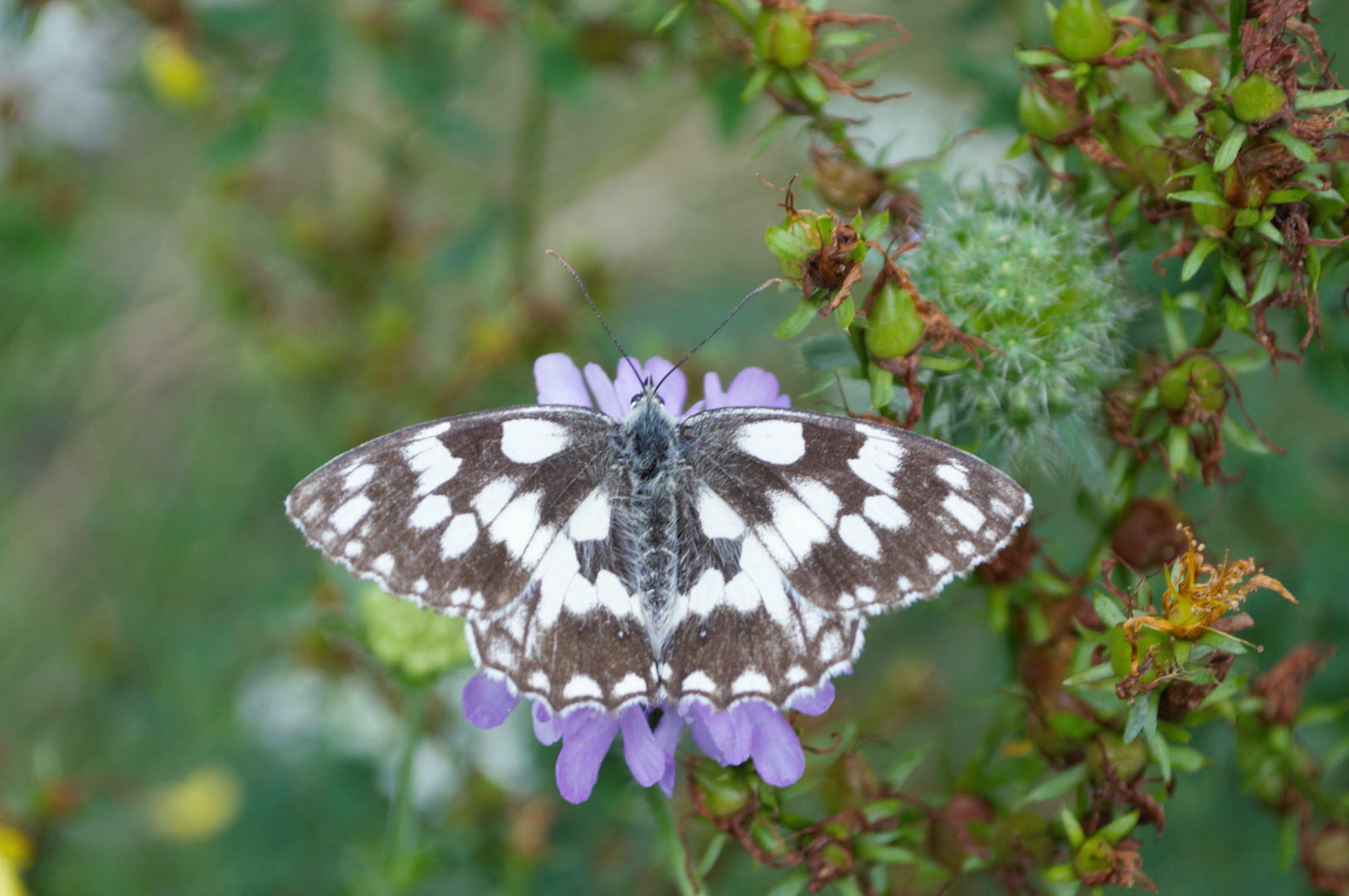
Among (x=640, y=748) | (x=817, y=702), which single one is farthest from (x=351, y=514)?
(x=817, y=702)

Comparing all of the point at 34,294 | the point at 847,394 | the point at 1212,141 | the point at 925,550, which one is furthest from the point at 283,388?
the point at 1212,141

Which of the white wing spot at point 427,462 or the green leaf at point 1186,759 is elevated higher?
the white wing spot at point 427,462

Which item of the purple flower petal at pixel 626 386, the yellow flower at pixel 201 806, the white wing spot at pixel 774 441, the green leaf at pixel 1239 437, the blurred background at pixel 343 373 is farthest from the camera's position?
the yellow flower at pixel 201 806

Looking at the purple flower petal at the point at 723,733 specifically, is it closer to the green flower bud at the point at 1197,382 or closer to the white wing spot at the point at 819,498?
the white wing spot at the point at 819,498

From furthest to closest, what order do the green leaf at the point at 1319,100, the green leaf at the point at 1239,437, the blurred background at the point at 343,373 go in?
1. the blurred background at the point at 343,373
2. the green leaf at the point at 1239,437
3. the green leaf at the point at 1319,100

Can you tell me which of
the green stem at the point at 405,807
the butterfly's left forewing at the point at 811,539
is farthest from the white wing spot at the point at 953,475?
the green stem at the point at 405,807

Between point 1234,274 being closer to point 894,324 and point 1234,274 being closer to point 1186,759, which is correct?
point 894,324

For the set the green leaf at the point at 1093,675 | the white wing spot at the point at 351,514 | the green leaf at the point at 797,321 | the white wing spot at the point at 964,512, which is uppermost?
the green leaf at the point at 797,321
